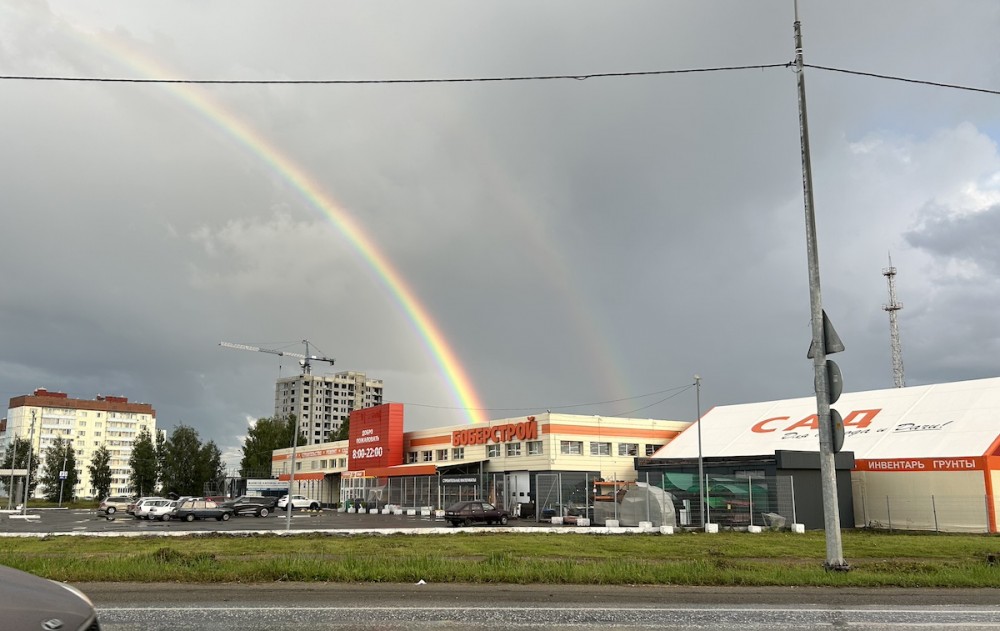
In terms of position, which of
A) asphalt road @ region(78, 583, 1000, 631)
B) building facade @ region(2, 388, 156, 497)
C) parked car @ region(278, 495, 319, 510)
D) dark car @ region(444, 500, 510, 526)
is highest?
building facade @ region(2, 388, 156, 497)

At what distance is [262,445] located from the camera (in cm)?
12388

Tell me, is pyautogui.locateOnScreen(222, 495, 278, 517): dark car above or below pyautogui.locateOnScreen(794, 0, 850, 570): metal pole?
below

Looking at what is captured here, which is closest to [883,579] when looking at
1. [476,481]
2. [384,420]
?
[476,481]

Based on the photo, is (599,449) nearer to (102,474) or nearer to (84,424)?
(102,474)

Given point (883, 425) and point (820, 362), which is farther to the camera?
point (883, 425)

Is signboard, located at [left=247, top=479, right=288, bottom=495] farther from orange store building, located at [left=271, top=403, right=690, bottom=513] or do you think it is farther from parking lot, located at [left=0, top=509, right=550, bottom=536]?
parking lot, located at [left=0, top=509, right=550, bottom=536]

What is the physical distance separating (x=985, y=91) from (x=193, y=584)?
19.7 metres

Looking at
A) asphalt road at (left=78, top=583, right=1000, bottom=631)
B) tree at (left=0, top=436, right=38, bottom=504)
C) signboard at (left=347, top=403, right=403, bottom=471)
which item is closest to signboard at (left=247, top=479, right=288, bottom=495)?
signboard at (left=347, top=403, right=403, bottom=471)

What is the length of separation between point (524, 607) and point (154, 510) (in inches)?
1904

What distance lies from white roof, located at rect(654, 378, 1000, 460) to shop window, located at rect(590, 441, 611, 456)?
226 inches

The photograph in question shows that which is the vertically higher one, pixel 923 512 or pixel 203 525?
pixel 923 512

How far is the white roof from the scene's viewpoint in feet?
123

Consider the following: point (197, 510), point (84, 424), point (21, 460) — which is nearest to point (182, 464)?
point (21, 460)

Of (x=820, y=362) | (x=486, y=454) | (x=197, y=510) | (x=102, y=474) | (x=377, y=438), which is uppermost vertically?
(x=377, y=438)
